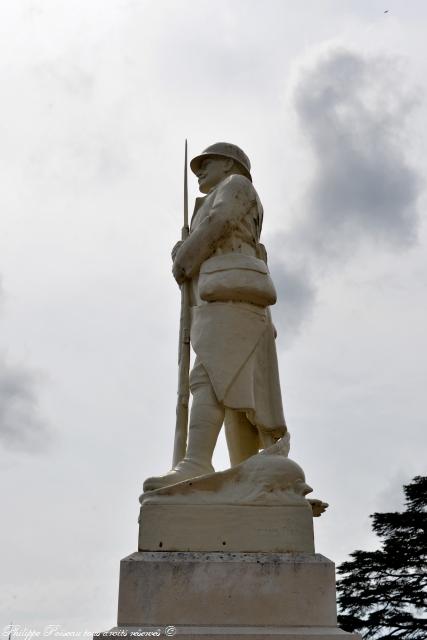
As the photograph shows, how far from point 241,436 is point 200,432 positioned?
23.5 inches

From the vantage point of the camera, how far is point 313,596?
4.96 metres

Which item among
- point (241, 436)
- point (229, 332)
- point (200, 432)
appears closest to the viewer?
point (200, 432)

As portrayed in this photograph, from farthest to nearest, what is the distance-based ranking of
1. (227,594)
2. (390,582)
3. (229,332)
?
(390,582)
(229,332)
(227,594)

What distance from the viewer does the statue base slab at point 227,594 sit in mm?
4840

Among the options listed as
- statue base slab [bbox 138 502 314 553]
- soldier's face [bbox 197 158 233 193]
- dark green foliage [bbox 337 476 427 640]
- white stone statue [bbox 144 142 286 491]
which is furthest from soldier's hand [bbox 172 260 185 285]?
dark green foliage [bbox 337 476 427 640]

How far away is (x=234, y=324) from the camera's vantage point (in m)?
5.88

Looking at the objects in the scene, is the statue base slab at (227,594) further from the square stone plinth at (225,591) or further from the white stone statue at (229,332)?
the white stone statue at (229,332)

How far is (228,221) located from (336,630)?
10.5 feet

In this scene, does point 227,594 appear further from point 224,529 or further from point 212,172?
point 212,172

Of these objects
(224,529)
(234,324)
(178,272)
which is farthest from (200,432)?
(178,272)

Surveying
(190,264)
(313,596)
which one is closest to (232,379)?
(190,264)

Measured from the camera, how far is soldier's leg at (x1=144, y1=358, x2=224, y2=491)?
5.52 meters

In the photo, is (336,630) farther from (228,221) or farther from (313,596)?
(228,221)

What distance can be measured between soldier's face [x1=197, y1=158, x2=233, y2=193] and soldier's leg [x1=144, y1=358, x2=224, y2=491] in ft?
6.18
